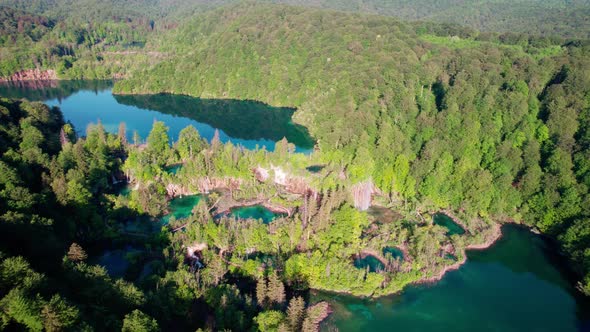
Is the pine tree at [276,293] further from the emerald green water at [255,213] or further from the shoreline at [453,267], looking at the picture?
the emerald green water at [255,213]

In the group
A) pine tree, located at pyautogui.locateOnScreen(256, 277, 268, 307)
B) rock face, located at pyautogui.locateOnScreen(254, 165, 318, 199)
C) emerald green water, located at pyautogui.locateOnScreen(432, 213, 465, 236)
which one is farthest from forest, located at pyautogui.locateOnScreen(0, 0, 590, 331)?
emerald green water, located at pyautogui.locateOnScreen(432, 213, 465, 236)

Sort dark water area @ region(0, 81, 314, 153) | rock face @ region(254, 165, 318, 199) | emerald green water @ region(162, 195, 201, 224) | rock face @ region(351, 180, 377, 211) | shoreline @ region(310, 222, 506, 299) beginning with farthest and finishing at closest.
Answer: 1. dark water area @ region(0, 81, 314, 153)
2. rock face @ region(254, 165, 318, 199)
3. rock face @ region(351, 180, 377, 211)
4. emerald green water @ region(162, 195, 201, 224)
5. shoreline @ region(310, 222, 506, 299)

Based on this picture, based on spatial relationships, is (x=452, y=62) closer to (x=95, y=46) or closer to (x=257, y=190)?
(x=257, y=190)

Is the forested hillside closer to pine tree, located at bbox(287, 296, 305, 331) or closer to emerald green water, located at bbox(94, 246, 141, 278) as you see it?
pine tree, located at bbox(287, 296, 305, 331)

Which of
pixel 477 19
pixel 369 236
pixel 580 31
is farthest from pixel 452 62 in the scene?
pixel 477 19

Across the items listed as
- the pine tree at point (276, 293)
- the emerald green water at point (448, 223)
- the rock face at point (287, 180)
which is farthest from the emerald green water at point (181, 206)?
the emerald green water at point (448, 223)

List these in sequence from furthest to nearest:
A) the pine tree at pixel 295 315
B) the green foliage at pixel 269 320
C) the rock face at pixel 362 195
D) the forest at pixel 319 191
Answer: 1. the rock face at pixel 362 195
2. the forest at pixel 319 191
3. the pine tree at pixel 295 315
4. the green foliage at pixel 269 320

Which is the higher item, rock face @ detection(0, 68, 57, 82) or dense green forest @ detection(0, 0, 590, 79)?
dense green forest @ detection(0, 0, 590, 79)

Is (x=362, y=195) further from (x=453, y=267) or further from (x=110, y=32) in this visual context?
(x=110, y=32)
